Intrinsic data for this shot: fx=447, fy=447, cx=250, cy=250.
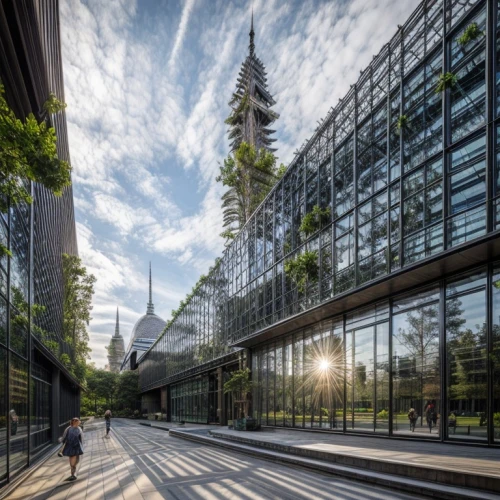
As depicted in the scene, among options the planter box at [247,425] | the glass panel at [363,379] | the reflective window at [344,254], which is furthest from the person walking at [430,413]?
the planter box at [247,425]

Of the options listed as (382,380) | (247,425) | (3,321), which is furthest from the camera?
(247,425)

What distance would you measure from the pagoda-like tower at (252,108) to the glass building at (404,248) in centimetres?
2648

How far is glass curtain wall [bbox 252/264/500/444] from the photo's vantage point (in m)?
12.9

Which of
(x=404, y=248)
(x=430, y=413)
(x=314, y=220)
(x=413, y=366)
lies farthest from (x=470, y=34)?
(x=430, y=413)

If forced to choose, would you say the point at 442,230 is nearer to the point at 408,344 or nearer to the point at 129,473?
the point at 408,344

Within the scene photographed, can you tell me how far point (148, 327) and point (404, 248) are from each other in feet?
493

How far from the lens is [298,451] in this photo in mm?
13969

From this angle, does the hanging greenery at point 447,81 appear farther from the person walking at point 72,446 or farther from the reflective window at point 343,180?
the person walking at point 72,446

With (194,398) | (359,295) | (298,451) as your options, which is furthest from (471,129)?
(194,398)

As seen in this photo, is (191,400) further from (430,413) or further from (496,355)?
(496,355)

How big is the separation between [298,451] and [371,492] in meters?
5.06

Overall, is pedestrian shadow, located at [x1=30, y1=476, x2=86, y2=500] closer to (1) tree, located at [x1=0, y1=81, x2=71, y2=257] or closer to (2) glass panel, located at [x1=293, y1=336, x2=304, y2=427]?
(1) tree, located at [x1=0, y1=81, x2=71, y2=257]

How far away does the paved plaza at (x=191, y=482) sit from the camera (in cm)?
935

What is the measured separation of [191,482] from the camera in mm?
10883
